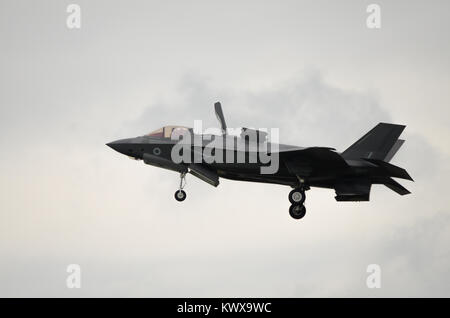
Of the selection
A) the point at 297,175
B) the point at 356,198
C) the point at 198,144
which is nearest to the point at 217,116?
the point at 198,144

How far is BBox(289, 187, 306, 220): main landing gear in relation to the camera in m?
51.7

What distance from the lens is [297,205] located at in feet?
170

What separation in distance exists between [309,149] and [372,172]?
433 centimetres

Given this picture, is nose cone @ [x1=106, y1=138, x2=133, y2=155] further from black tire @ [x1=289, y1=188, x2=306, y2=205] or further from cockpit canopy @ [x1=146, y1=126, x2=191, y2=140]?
black tire @ [x1=289, y1=188, x2=306, y2=205]

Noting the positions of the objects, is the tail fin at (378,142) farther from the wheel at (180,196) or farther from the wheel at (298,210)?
the wheel at (180,196)

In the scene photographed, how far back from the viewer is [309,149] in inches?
1923

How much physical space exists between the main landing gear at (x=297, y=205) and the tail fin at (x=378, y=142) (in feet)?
11.5

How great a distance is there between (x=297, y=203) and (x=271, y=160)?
2901 millimetres

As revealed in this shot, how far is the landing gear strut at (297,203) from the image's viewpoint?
51.7m

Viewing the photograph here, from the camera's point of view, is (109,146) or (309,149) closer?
(309,149)

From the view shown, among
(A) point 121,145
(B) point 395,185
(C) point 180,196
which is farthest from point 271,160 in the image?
(A) point 121,145

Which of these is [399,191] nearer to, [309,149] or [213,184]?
[309,149]

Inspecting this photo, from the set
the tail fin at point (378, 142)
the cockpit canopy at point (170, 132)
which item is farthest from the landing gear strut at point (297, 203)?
the cockpit canopy at point (170, 132)

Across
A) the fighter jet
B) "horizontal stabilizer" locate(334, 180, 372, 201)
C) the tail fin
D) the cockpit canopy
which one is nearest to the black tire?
the fighter jet
